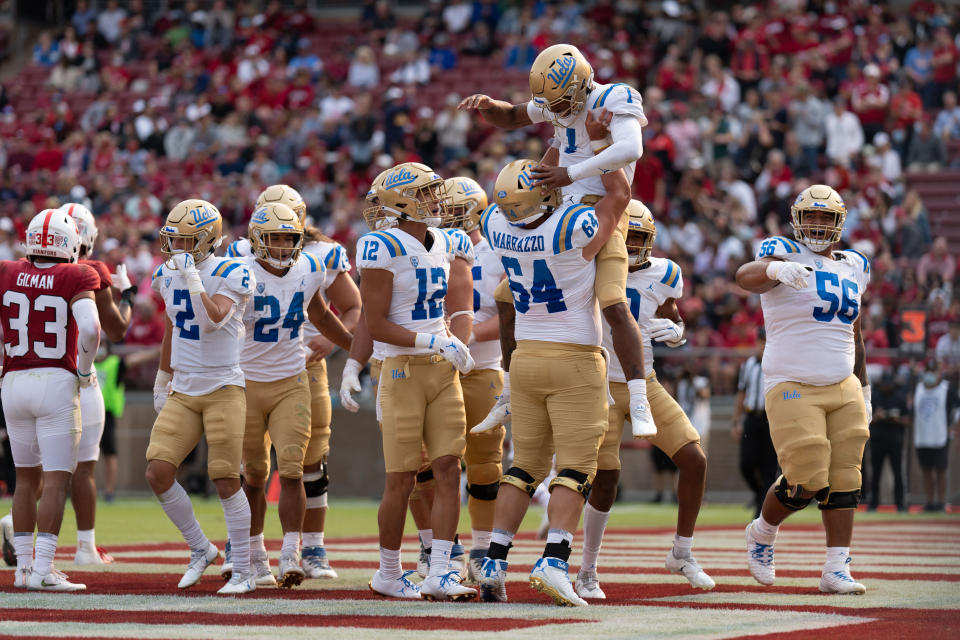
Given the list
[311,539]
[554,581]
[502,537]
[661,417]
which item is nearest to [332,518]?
[311,539]

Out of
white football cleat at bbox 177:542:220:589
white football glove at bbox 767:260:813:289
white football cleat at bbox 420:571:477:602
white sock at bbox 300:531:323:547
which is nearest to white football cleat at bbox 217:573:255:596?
white football cleat at bbox 177:542:220:589

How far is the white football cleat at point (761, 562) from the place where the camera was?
288 inches

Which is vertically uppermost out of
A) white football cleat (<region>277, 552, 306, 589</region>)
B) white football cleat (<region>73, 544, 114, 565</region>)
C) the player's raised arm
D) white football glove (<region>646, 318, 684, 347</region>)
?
the player's raised arm

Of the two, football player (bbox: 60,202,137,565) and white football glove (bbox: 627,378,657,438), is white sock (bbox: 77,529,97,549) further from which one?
white football glove (bbox: 627,378,657,438)

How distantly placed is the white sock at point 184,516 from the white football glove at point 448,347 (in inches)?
57.1

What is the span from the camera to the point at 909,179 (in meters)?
18.9

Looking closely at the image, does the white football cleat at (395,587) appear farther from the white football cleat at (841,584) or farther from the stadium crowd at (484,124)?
the stadium crowd at (484,124)

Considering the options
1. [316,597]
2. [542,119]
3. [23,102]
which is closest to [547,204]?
[542,119]

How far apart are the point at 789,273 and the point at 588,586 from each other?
1.79 m

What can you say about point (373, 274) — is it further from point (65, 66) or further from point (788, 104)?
point (65, 66)

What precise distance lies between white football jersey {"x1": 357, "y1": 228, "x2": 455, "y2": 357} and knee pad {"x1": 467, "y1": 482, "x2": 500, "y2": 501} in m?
0.99

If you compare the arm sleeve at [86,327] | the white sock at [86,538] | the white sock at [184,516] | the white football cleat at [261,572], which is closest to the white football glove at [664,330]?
the white football cleat at [261,572]

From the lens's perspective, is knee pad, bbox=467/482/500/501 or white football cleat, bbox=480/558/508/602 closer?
white football cleat, bbox=480/558/508/602

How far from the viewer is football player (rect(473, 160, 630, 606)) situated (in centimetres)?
639
